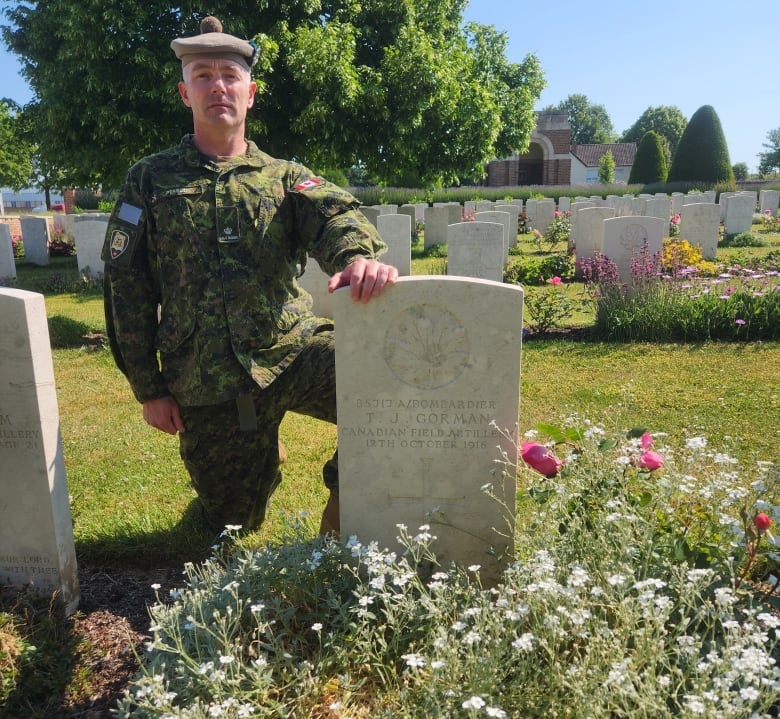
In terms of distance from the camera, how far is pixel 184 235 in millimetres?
2902

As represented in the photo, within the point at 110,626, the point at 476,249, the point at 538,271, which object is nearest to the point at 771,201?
the point at 538,271

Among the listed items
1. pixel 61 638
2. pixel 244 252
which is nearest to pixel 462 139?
pixel 244 252

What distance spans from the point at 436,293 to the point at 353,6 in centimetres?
988

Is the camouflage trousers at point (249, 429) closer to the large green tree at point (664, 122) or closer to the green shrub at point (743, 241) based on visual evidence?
the green shrub at point (743, 241)

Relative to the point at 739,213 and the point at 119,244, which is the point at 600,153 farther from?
the point at 119,244

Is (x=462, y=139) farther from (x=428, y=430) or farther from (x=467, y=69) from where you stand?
(x=428, y=430)

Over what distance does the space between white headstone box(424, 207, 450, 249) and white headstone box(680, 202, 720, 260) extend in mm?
5432

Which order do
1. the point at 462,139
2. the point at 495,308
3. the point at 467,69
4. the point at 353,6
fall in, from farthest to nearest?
the point at 467,69 < the point at 462,139 < the point at 353,6 < the point at 495,308

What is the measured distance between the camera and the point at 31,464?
2.71m

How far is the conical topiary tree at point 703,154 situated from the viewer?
32800 millimetres

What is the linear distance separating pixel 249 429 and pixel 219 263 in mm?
765

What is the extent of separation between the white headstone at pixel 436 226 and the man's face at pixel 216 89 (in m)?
13.7

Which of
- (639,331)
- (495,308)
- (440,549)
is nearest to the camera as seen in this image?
(495,308)

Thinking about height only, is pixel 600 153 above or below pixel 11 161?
above
